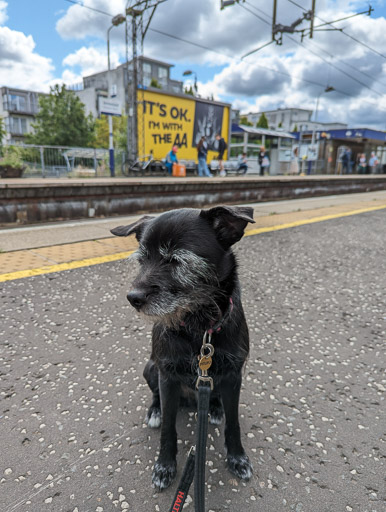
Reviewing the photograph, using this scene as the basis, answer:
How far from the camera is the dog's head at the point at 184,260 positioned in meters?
1.50

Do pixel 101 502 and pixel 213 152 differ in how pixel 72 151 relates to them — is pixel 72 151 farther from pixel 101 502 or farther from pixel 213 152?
pixel 101 502

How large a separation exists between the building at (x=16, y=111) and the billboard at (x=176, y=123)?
4553cm

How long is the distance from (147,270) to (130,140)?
19095 mm

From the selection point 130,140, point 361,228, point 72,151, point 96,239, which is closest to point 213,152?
point 130,140

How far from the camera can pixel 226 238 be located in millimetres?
1684

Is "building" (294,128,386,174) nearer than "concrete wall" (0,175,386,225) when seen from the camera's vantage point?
No

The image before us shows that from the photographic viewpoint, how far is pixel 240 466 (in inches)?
65.3

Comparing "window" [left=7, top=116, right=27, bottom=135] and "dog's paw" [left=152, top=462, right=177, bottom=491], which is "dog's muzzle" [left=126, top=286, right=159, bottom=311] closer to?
"dog's paw" [left=152, top=462, right=177, bottom=491]

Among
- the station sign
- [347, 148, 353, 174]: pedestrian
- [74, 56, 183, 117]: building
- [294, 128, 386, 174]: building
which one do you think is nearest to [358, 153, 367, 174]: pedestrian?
[347, 148, 353, 174]: pedestrian

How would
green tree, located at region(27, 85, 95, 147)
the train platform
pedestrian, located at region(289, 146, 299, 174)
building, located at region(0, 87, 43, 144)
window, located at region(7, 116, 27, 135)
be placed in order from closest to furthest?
the train platform → pedestrian, located at region(289, 146, 299, 174) → green tree, located at region(27, 85, 95, 147) → building, located at region(0, 87, 43, 144) → window, located at region(7, 116, 27, 135)

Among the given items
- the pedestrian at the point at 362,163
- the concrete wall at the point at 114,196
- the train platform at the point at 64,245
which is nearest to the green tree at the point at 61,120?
the pedestrian at the point at 362,163

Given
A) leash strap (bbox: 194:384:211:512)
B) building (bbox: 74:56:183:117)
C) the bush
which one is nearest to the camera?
leash strap (bbox: 194:384:211:512)

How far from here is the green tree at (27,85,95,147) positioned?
4044 cm

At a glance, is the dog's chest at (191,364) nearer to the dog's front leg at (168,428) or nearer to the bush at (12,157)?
the dog's front leg at (168,428)
